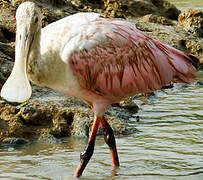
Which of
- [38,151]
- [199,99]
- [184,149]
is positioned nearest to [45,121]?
[38,151]

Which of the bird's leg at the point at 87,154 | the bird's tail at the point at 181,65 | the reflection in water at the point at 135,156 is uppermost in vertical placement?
the bird's tail at the point at 181,65

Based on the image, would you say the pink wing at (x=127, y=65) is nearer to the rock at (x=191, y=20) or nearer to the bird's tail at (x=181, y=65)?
the bird's tail at (x=181, y=65)

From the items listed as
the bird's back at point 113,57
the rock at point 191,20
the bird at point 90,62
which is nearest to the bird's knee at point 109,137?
the bird at point 90,62

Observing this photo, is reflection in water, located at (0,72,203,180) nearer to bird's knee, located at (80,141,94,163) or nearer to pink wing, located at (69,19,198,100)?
bird's knee, located at (80,141,94,163)

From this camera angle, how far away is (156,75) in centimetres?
797

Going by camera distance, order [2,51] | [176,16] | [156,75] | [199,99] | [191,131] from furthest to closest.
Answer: [176,16] → [199,99] → [2,51] → [191,131] → [156,75]

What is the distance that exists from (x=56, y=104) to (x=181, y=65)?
205 cm

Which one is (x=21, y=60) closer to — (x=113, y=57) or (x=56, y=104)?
(x=113, y=57)

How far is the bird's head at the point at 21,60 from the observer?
6.83 metres

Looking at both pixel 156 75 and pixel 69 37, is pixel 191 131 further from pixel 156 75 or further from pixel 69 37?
→ pixel 69 37

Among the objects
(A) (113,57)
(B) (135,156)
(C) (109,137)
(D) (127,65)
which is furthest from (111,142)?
(A) (113,57)

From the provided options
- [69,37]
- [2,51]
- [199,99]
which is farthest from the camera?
[199,99]

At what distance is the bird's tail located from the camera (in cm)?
805

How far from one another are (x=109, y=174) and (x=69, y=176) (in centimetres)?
51
